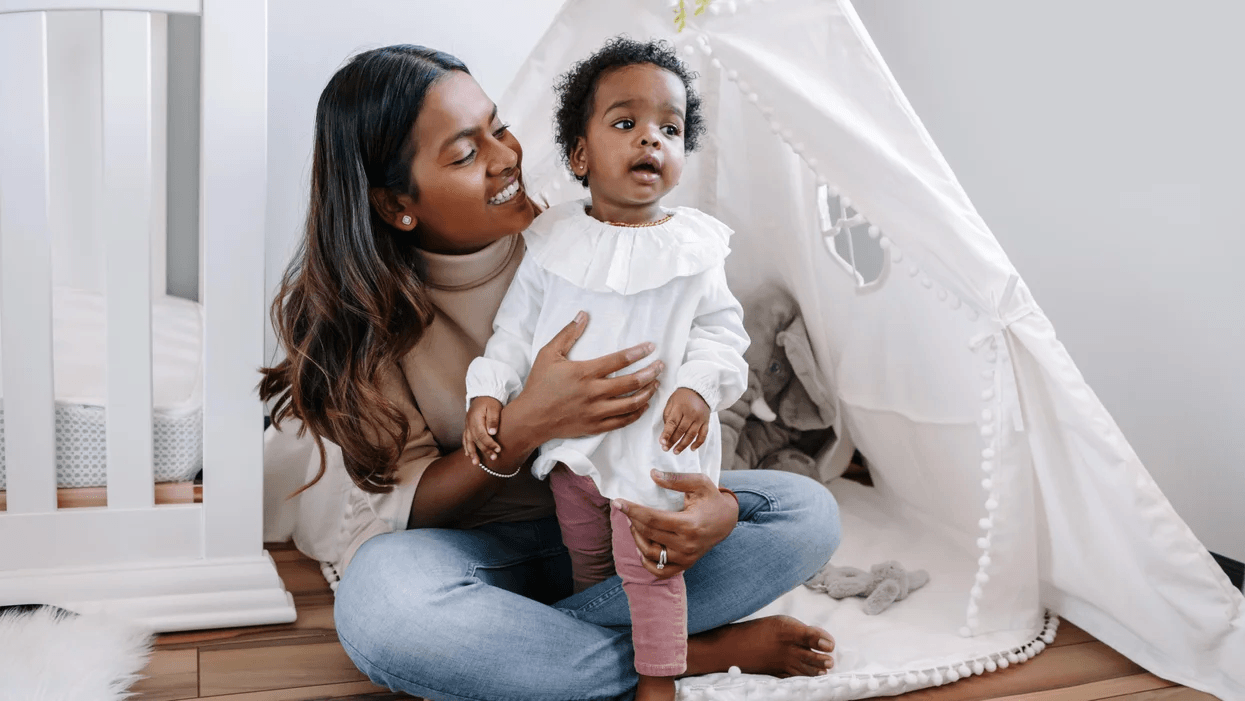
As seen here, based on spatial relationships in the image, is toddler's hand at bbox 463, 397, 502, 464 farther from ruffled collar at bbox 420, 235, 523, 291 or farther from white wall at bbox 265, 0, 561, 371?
white wall at bbox 265, 0, 561, 371

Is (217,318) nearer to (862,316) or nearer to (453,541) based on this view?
(453,541)

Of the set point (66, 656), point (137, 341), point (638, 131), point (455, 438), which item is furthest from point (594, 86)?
point (66, 656)

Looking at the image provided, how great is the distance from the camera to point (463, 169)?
3.78 ft

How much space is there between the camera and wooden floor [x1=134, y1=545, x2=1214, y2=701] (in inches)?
46.0

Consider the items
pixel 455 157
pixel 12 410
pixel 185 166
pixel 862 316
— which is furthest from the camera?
pixel 185 166

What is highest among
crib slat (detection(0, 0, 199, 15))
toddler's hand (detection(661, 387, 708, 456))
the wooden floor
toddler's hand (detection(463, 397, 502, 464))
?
crib slat (detection(0, 0, 199, 15))

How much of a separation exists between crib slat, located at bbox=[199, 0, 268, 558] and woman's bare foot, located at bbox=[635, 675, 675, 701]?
2.06 ft

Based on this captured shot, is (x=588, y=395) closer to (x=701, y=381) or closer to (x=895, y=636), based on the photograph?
(x=701, y=381)

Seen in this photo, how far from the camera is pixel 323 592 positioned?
1477 mm

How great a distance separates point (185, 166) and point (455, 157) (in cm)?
109

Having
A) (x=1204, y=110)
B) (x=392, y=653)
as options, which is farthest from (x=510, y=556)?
(x=1204, y=110)

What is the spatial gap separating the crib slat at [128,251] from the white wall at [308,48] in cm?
63

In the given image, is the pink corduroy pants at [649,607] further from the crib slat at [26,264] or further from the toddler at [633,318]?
the crib slat at [26,264]

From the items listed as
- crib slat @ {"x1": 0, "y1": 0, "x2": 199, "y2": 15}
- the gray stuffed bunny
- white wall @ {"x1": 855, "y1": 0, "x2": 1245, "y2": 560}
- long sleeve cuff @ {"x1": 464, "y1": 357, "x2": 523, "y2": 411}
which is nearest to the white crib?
crib slat @ {"x1": 0, "y1": 0, "x2": 199, "y2": 15}
